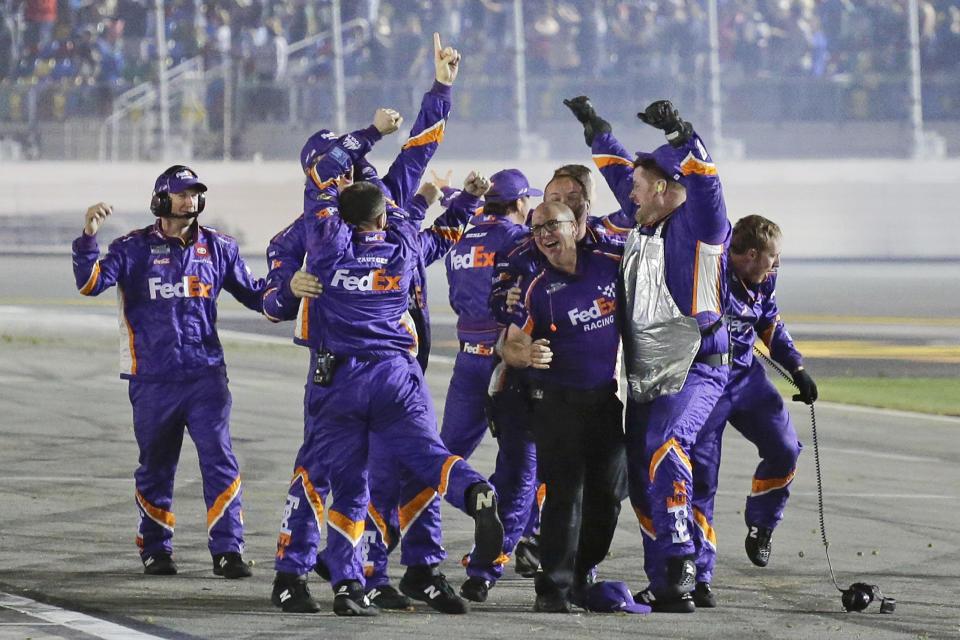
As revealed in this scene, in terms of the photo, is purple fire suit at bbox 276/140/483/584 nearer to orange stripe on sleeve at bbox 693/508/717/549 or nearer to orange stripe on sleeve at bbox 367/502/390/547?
orange stripe on sleeve at bbox 367/502/390/547

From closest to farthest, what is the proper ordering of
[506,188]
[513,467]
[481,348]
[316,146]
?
[316,146] → [513,467] → [481,348] → [506,188]

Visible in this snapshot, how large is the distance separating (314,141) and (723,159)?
989 inches

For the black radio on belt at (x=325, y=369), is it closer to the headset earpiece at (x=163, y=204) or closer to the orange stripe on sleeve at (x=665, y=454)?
the orange stripe on sleeve at (x=665, y=454)

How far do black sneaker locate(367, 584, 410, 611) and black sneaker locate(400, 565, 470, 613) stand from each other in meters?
0.08

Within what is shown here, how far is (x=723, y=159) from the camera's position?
31.5 metres

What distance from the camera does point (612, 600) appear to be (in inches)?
257

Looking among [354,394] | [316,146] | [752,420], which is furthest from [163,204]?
[752,420]

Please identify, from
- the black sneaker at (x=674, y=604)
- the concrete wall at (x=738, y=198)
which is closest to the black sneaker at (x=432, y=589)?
the black sneaker at (x=674, y=604)

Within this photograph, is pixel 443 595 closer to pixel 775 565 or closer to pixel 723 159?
pixel 775 565

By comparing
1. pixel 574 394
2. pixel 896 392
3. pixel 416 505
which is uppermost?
pixel 574 394

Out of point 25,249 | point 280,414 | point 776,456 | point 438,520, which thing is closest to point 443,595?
point 438,520

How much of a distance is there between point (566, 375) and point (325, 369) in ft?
3.23

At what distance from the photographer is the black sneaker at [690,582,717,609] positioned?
264 inches

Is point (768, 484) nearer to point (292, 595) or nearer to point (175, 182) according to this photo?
point (292, 595)
